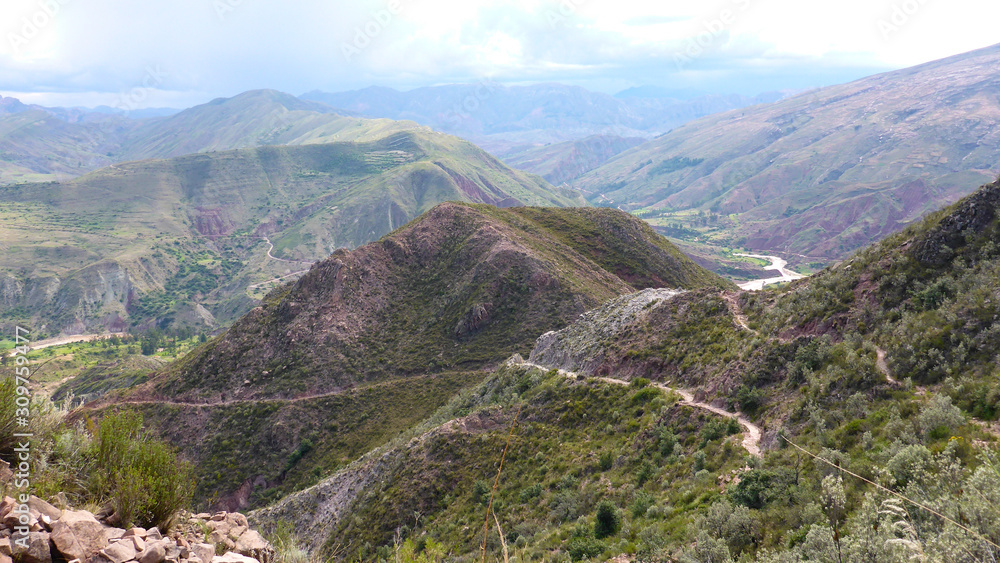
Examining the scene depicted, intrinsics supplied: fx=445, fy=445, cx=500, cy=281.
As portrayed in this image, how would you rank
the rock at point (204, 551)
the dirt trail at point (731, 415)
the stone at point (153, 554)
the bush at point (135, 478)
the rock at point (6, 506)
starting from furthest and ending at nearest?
1. the dirt trail at point (731, 415)
2. the bush at point (135, 478)
3. the rock at point (204, 551)
4. the stone at point (153, 554)
5. the rock at point (6, 506)

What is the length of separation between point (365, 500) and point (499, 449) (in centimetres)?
1100

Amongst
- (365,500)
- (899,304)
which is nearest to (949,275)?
(899,304)

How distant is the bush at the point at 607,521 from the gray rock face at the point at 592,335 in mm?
18569

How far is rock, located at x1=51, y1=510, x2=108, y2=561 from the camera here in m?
6.93

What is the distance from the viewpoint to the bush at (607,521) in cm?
1784

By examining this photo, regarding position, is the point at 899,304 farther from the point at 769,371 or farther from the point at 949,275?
the point at 769,371

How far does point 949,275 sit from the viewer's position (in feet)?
65.3

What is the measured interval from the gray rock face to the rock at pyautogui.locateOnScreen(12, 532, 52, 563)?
33256mm

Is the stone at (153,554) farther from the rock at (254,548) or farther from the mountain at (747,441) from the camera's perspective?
the mountain at (747,441)

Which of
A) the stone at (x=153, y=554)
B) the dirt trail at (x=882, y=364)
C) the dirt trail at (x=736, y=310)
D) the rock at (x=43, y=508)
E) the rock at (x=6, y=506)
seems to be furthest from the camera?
the dirt trail at (x=736, y=310)

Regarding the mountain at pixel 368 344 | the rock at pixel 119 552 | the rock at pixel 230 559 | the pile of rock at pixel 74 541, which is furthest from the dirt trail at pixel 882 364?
the mountain at pixel 368 344

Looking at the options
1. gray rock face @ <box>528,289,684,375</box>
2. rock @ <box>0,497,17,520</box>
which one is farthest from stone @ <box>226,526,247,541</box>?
gray rock face @ <box>528,289,684,375</box>

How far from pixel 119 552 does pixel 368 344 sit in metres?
59.8

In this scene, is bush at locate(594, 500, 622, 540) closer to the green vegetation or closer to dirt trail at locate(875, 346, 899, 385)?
dirt trail at locate(875, 346, 899, 385)
